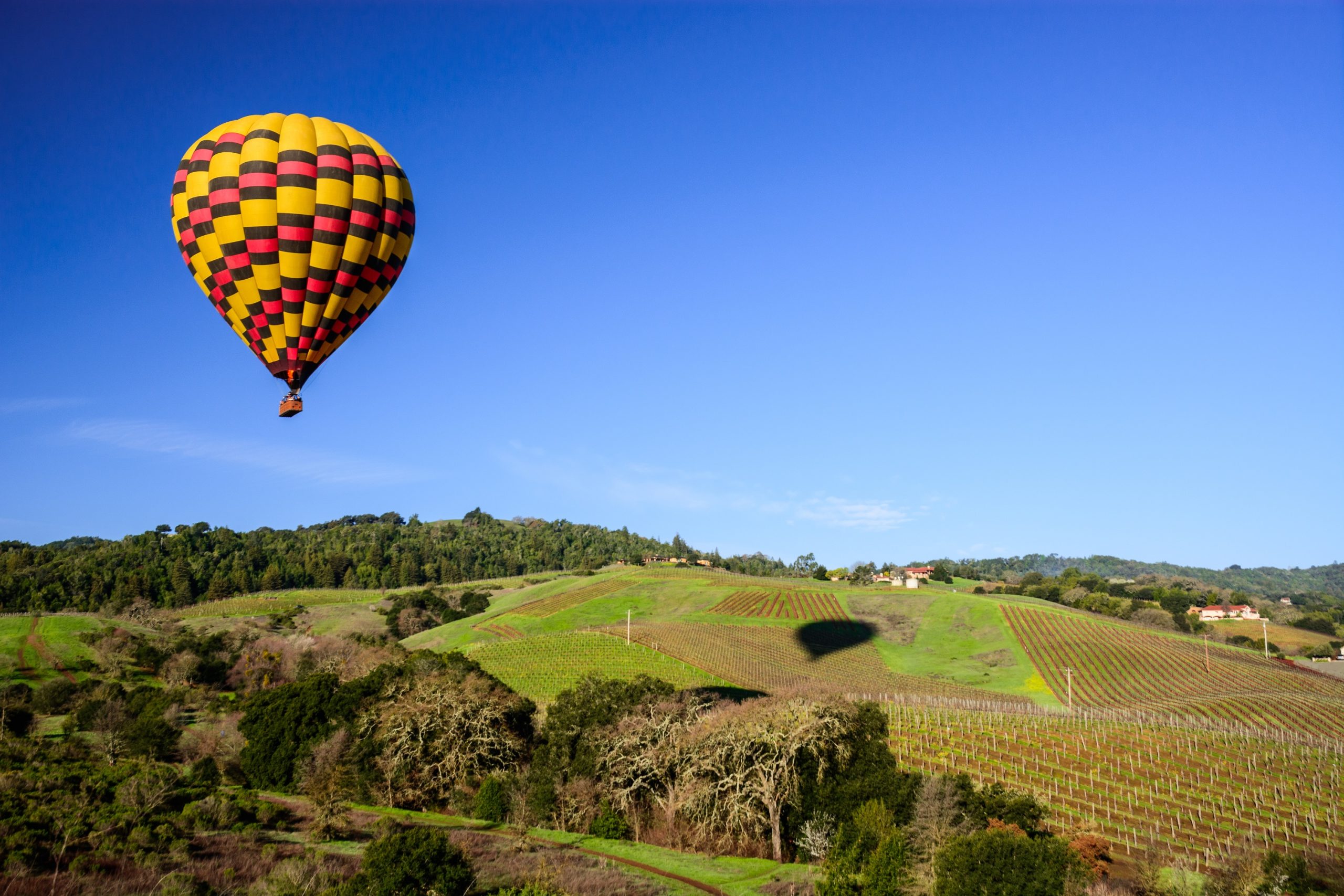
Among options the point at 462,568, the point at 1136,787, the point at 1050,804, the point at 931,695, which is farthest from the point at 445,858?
the point at 462,568

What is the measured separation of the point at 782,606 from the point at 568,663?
40.9 m

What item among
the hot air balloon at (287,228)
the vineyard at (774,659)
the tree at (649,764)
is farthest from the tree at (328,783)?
the vineyard at (774,659)

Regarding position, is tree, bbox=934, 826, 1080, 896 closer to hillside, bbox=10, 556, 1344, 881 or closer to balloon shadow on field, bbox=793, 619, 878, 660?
hillside, bbox=10, 556, 1344, 881

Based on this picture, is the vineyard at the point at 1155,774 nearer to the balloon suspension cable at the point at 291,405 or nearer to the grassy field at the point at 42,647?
the balloon suspension cable at the point at 291,405

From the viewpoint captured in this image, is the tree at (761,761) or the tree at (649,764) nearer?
the tree at (761,761)

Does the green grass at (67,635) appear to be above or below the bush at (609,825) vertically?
above

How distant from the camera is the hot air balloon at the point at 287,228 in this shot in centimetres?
2489

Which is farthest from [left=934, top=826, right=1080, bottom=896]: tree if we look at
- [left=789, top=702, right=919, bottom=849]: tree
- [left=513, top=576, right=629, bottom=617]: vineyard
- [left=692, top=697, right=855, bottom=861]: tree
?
[left=513, top=576, right=629, bottom=617]: vineyard

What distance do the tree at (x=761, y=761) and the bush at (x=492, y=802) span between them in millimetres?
9147

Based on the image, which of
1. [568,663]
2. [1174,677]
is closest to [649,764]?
[568,663]

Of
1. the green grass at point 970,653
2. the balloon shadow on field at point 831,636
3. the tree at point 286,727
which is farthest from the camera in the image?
the balloon shadow on field at point 831,636

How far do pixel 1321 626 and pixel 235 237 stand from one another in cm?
16009

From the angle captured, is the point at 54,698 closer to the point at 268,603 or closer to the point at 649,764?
the point at 649,764

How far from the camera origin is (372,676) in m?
47.4
